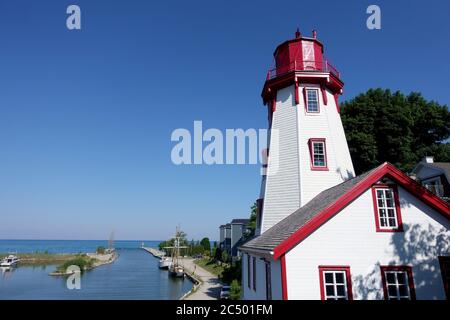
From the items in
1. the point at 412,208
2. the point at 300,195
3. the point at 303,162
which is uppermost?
the point at 303,162

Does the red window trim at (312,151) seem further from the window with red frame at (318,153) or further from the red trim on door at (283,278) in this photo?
the red trim on door at (283,278)

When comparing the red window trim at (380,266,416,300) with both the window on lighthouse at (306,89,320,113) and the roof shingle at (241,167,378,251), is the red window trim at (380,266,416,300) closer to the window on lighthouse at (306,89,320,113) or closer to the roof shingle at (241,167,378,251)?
the roof shingle at (241,167,378,251)

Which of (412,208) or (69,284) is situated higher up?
(412,208)

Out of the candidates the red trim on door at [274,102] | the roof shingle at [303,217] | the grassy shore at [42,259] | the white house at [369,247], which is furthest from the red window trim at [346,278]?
the grassy shore at [42,259]

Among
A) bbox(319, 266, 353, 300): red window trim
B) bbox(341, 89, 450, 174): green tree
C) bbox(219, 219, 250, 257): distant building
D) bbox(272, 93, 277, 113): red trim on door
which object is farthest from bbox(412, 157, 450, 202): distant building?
bbox(219, 219, 250, 257): distant building

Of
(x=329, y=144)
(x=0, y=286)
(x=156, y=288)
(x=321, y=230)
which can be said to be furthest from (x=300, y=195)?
(x=0, y=286)

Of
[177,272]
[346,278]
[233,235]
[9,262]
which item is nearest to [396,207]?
[346,278]

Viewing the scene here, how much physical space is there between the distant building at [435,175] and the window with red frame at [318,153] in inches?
514

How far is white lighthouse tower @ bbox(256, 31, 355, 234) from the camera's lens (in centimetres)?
1788

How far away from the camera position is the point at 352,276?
37.9 feet

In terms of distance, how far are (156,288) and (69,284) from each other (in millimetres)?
21114

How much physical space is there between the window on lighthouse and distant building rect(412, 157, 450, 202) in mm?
13495
